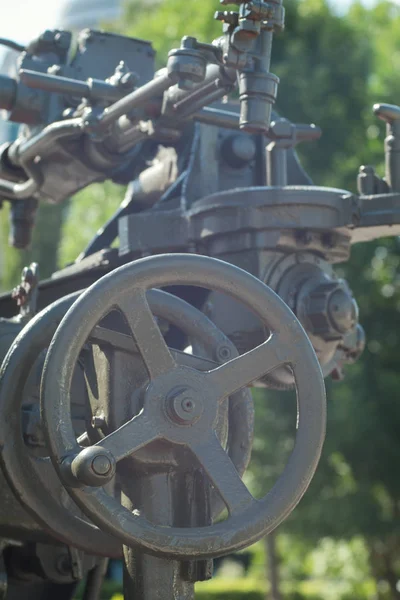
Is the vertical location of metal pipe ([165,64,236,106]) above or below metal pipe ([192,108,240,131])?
below

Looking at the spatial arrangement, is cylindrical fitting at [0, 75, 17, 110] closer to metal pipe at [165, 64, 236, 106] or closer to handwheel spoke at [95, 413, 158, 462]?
metal pipe at [165, 64, 236, 106]

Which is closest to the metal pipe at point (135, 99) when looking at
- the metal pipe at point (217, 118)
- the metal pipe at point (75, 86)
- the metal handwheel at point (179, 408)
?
the metal pipe at point (75, 86)

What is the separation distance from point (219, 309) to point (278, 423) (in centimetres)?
1088

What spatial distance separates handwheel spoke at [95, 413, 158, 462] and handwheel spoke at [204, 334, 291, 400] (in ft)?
0.75

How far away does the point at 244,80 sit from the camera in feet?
12.9

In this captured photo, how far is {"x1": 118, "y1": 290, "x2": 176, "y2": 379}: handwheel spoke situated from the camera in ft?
10.5

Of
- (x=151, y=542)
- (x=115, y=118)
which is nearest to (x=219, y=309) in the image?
(x=115, y=118)

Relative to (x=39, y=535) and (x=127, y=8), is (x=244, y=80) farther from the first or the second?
(x=127, y=8)

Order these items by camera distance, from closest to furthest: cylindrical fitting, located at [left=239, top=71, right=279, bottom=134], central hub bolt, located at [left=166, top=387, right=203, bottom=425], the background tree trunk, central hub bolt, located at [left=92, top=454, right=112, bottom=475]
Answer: central hub bolt, located at [left=92, top=454, right=112, bottom=475]
central hub bolt, located at [left=166, top=387, right=203, bottom=425]
cylindrical fitting, located at [left=239, top=71, right=279, bottom=134]
the background tree trunk

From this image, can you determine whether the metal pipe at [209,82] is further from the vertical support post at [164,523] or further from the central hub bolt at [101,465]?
the central hub bolt at [101,465]

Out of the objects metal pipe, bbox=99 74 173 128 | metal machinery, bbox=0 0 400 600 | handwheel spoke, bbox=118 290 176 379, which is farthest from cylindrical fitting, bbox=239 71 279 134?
handwheel spoke, bbox=118 290 176 379

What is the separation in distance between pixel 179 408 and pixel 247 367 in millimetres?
255

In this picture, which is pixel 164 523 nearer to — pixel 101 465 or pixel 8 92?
pixel 101 465

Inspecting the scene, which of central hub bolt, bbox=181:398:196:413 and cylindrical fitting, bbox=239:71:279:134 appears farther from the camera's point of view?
cylindrical fitting, bbox=239:71:279:134
